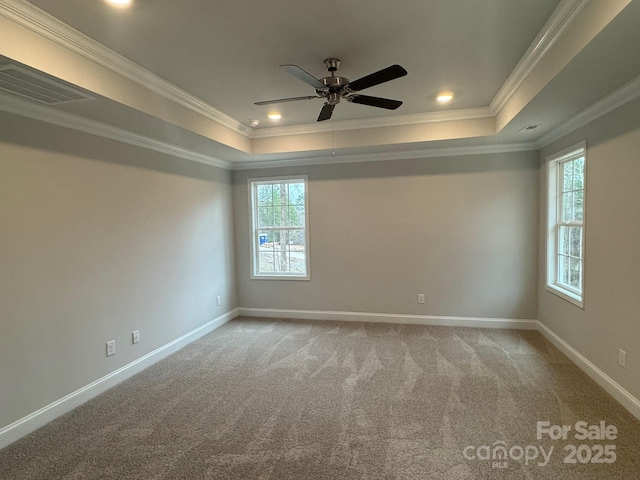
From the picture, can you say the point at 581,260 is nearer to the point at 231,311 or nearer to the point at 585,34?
the point at 585,34

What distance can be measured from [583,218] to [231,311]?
15.0 feet

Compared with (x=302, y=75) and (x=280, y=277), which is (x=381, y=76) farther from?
(x=280, y=277)

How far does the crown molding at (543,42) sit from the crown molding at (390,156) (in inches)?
43.0

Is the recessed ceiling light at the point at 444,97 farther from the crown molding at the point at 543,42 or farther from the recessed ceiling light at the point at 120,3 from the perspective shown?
the recessed ceiling light at the point at 120,3

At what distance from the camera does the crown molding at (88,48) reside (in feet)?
6.00

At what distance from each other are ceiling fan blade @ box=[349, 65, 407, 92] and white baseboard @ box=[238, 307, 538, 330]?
3.35 metres

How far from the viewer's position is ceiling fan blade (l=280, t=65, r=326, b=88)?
6.45 ft

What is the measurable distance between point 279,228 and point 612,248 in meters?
3.93

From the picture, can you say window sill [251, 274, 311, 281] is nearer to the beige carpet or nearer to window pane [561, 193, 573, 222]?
the beige carpet

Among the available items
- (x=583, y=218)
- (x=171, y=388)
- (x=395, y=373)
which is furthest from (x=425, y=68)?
(x=171, y=388)

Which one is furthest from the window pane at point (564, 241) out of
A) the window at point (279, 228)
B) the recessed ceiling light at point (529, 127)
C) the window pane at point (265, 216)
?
the window pane at point (265, 216)

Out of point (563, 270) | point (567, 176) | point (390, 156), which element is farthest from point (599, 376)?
point (390, 156)

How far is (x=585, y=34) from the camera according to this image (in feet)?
5.99

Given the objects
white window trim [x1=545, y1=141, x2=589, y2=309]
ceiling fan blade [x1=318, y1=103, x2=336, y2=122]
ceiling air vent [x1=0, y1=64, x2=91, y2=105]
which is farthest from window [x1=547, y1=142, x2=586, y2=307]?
ceiling air vent [x1=0, y1=64, x2=91, y2=105]
